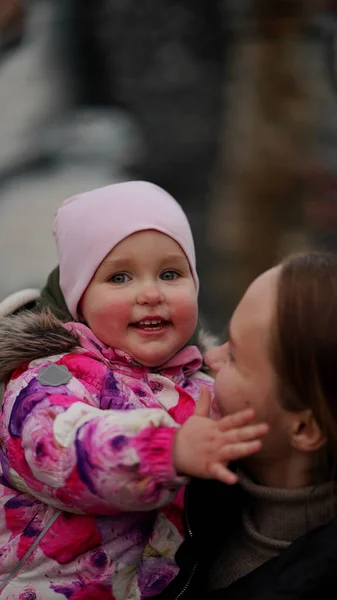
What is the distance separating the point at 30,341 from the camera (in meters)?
1.83

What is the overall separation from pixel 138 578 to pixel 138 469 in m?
0.46

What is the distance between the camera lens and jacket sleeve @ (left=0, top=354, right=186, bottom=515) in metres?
1.38

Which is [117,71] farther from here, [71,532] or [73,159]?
[71,532]

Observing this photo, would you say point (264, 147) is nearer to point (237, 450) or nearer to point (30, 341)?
point (30, 341)

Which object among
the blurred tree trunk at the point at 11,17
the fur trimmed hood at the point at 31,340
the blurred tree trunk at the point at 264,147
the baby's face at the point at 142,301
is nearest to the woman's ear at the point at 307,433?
the baby's face at the point at 142,301

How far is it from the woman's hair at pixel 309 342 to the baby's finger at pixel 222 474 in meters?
0.21

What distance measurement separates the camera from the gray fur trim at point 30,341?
5.96ft

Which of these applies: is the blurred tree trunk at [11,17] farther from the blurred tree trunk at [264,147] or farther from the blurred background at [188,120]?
the blurred tree trunk at [264,147]

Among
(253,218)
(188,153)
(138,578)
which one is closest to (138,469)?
(138,578)

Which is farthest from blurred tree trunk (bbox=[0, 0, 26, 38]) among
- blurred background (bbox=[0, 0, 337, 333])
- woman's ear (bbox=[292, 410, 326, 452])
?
woman's ear (bbox=[292, 410, 326, 452])

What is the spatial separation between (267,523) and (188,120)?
3.59 meters

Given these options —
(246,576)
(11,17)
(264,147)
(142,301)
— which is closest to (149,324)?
(142,301)

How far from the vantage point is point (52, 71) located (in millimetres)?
4965

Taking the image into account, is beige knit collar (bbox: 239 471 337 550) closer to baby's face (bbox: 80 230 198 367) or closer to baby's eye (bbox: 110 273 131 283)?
baby's face (bbox: 80 230 198 367)
